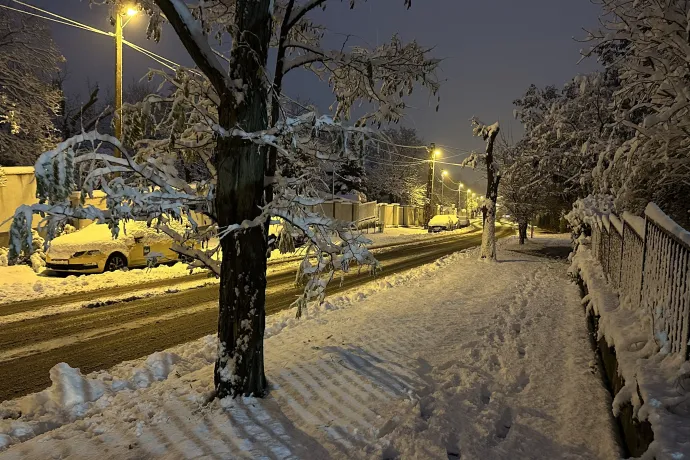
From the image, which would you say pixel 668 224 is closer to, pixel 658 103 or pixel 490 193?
pixel 658 103

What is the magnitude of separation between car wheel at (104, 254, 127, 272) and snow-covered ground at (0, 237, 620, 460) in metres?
8.13

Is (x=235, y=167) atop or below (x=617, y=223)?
atop

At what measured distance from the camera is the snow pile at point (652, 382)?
2.59m

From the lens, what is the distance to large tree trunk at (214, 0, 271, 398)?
423 cm

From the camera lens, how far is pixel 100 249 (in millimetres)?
13438

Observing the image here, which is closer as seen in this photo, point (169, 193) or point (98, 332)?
point (169, 193)

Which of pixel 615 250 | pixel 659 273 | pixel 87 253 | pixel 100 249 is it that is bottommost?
pixel 87 253

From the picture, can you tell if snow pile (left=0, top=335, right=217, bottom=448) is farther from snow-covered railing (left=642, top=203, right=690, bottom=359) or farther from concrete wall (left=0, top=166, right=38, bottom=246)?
concrete wall (left=0, top=166, right=38, bottom=246)

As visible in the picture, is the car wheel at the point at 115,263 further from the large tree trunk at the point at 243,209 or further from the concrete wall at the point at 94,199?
the large tree trunk at the point at 243,209

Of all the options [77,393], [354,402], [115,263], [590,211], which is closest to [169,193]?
[77,393]

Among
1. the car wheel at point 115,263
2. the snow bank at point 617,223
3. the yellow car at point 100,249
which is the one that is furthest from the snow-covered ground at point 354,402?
the car wheel at point 115,263

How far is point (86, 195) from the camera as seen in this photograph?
3.97 meters

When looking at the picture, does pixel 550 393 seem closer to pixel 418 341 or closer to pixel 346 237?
pixel 418 341

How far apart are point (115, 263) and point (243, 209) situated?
1147 cm
